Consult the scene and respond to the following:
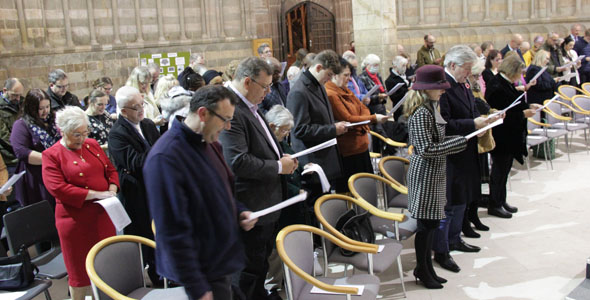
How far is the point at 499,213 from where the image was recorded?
5652 mm

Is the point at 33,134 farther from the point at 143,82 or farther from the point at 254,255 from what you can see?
the point at 254,255

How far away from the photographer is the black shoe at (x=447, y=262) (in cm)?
440

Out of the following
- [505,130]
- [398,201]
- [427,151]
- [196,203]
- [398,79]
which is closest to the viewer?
[196,203]

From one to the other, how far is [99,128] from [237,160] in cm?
218

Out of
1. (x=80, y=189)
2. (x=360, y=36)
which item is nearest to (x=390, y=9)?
(x=360, y=36)

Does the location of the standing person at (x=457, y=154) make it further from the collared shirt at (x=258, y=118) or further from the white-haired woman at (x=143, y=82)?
the white-haired woman at (x=143, y=82)

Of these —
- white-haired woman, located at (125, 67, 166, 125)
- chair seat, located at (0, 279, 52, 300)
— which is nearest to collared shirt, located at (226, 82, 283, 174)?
chair seat, located at (0, 279, 52, 300)

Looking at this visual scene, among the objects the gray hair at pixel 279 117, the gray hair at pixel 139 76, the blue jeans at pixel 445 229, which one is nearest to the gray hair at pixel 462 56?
the blue jeans at pixel 445 229

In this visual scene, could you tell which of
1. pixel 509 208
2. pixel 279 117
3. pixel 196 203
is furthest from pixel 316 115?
pixel 509 208

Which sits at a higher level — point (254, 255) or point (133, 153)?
point (133, 153)

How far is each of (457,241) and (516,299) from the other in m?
0.95

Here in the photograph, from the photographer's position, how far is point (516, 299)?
3.89 m

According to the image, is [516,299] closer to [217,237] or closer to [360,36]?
[217,237]

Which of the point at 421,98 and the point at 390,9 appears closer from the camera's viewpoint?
the point at 421,98
